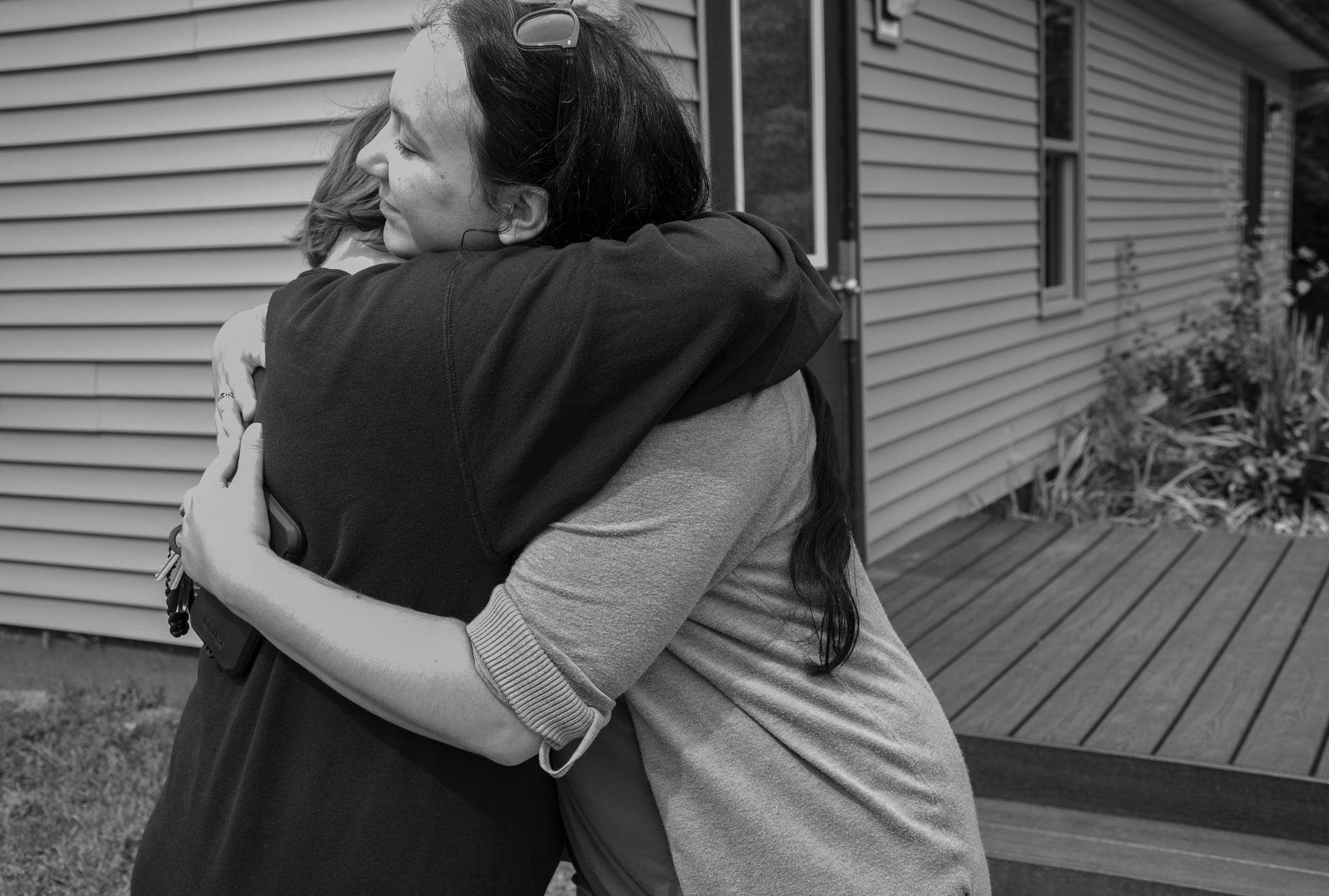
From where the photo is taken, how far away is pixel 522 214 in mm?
1168

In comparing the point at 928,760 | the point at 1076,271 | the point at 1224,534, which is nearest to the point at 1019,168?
the point at 1076,271

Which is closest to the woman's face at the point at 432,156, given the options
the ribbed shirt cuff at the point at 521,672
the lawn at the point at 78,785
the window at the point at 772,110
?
the ribbed shirt cuff at the point at 521,672

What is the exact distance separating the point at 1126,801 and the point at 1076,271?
5604mm

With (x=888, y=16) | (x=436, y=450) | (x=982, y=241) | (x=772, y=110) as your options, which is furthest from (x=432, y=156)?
(x=982, y=241)

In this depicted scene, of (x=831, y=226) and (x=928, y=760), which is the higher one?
(x=831, y=226)

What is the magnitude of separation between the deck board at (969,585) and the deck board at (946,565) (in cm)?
3

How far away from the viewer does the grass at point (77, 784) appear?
3.06 metres

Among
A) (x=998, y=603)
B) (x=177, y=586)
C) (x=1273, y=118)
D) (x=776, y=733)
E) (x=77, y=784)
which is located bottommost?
(x=77, y=784)

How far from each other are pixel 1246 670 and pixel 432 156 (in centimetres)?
323

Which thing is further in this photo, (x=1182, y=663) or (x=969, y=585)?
(x=969, y=585)

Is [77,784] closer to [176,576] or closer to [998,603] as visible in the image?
[176,576]

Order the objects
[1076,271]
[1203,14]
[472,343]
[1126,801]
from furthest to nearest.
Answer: [1203,14] → [1076,271] → [1126,801] → [472,343]

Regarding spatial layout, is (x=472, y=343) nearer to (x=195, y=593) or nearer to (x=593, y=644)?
(x=593, y=644)

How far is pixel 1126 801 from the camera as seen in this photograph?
3092 millimetres
